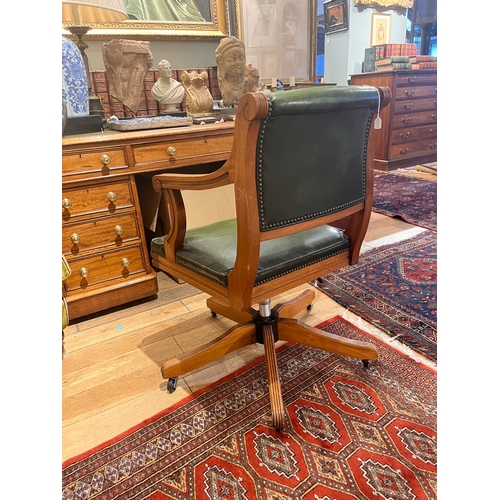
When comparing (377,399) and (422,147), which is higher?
(422,147)

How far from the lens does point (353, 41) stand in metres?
4.43

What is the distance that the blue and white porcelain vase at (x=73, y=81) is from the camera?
171 centimetres

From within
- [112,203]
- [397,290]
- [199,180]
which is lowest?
[397,290]

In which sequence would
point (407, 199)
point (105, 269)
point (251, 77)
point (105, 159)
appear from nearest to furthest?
point (105, 159) < point (105, 269) < point (251, 77) < point (407, 199)

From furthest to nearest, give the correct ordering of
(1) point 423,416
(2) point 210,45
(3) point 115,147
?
(2) point 210,45, (3) point 115,147, (1) point 423,416

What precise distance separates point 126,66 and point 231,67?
57 centimetres

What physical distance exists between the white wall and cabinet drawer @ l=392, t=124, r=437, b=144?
907 mm

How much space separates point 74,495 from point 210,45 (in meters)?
2.59

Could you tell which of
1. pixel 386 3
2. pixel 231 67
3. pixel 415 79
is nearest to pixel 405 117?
pixel 415 79

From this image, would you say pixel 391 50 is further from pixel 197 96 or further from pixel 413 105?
pixel 197 96

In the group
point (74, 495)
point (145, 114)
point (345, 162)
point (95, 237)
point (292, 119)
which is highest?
point (145, 114)

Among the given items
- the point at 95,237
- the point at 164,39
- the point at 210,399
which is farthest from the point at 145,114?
the point at 210,399

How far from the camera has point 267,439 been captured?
117 centimetres

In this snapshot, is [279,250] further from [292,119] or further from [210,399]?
[210,399]
